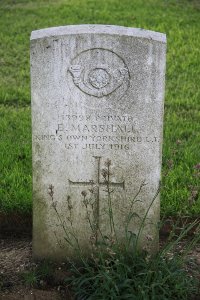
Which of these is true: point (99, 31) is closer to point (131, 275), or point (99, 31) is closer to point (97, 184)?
point (97, 184)

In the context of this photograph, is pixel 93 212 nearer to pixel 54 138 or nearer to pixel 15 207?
pixel 54 138

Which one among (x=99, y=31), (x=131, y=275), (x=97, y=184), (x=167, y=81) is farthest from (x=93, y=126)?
(x=167, y=81)

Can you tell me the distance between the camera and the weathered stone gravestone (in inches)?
139

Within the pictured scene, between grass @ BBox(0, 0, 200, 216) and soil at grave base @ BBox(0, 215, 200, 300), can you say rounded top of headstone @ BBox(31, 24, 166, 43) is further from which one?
soil at grave base @ BBox(0, 215, 200, 300)

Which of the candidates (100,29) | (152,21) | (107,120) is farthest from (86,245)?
(152,21)

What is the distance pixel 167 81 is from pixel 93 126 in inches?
158

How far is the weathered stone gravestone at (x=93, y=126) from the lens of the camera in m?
3.52

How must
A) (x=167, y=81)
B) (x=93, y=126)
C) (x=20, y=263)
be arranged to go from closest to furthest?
(x=93, y=126) < (x=20, y=263) < (x=167, y=81)

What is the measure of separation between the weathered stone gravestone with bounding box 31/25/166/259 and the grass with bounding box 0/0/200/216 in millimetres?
301

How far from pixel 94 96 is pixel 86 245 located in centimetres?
98

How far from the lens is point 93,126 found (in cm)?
366

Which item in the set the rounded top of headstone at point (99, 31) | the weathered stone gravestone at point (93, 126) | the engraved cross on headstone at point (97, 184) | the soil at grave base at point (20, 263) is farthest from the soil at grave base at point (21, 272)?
the rounded top of headstone at point (99, 31)

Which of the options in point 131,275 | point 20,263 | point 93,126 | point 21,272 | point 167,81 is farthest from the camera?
point 167,81

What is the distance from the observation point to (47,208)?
380 centimetres
